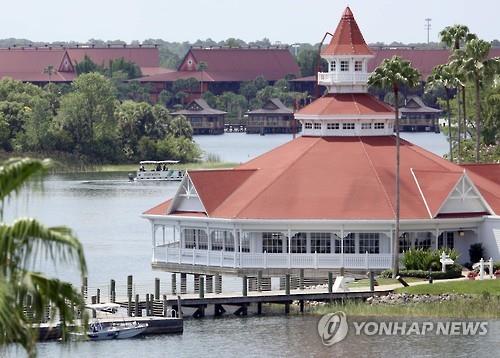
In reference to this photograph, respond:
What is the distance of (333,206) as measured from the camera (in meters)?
76.0

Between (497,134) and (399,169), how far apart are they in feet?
208

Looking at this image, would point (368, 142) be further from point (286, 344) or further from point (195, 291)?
point (286, 344)

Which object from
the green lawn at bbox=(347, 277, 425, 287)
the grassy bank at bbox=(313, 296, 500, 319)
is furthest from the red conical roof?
the grassy bank at bbox=(313, 296, 500, 319)

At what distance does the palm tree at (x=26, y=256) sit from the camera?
25.5m

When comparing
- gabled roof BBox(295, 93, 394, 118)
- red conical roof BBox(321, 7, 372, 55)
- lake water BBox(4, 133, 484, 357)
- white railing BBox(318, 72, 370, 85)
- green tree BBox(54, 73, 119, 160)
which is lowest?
lake water BBox(4, 133, 484, 357)

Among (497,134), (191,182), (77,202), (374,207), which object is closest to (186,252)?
(191,182)

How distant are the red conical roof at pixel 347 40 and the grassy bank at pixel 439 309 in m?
18.9

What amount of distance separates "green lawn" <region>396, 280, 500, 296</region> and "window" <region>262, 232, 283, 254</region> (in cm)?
875

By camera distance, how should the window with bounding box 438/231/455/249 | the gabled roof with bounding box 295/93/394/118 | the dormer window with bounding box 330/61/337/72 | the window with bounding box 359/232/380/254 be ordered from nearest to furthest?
the window with bounding box 359/232/380/254 → the window with bounding box 438/231/455/249 → the gabled roof with bounding box 295/93/394/118 → the dormer window with bounding box 330/61/337/72

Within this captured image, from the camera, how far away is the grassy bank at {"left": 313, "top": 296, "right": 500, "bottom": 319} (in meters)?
65.4

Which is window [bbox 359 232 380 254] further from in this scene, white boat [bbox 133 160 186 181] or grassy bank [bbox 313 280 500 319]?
white boat [bbox 133 160 186 181]

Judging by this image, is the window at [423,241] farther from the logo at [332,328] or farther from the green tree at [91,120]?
the green tree at [91,120]

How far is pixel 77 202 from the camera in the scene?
132m

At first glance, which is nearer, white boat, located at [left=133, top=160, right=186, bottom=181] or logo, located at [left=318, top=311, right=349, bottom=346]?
logo, located at [left=318, top=311, right=349, bottom=346]
